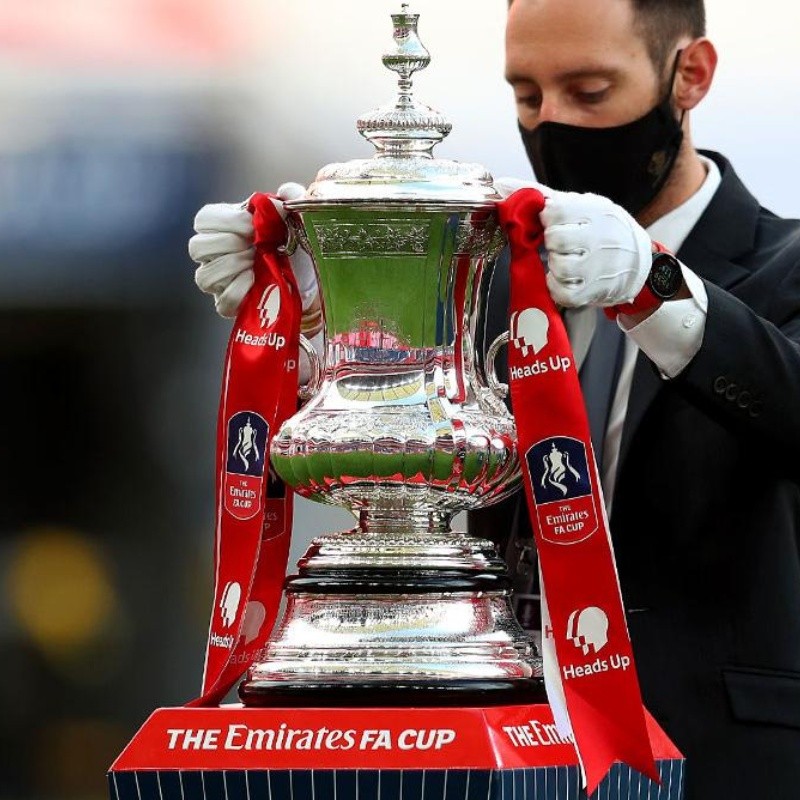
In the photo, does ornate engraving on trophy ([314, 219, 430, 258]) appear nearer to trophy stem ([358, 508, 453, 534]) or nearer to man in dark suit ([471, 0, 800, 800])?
man in dark suit ([471, 0, 800, 800])

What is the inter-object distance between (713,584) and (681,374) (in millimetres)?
319

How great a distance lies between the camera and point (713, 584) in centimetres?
212

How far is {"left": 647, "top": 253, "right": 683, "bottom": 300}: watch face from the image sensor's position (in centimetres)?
182

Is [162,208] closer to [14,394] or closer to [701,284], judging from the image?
[14,394]

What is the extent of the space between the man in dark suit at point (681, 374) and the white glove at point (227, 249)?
0.30 m

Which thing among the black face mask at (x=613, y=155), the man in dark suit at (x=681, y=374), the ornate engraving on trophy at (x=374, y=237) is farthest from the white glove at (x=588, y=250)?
the black face mask at (x=613, y=155)

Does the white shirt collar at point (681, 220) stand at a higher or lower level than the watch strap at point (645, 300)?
higher

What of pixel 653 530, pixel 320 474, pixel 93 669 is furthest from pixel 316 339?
pixel 93 669

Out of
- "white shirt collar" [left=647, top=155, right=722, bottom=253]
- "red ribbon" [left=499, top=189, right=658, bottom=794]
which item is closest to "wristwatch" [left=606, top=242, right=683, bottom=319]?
"red ribbon" [left=499, top=189, right=658, bottom=794]

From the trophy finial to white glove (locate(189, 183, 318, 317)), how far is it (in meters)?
0.12

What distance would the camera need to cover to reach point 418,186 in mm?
1722

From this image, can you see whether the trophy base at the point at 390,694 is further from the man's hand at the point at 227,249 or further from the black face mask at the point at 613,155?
the black face mask at the point at 613,155

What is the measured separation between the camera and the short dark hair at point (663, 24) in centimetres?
238

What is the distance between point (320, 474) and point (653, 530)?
1.86 feet
